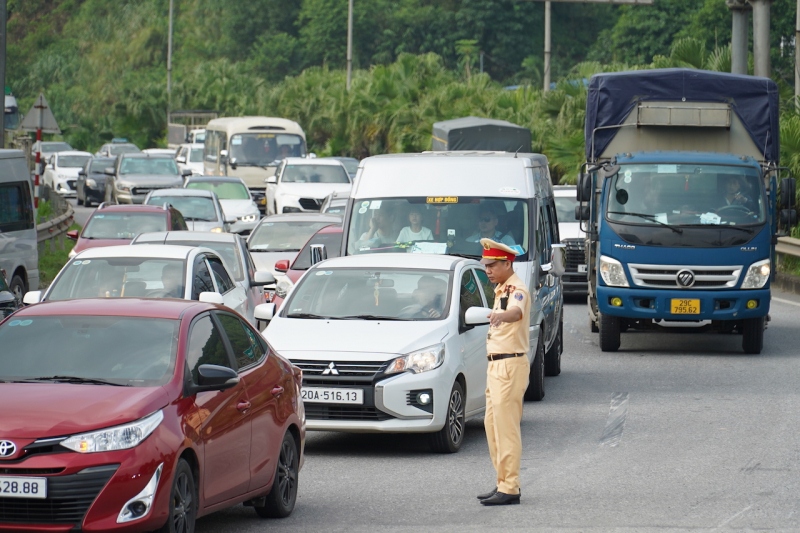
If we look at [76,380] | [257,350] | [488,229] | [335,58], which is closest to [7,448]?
[76,380]

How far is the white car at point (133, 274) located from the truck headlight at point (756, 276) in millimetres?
6764

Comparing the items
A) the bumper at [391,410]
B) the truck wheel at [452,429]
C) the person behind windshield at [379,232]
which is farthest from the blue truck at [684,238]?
the bumper at [391,410]

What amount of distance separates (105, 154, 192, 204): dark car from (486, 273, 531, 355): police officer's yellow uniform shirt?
103 feet

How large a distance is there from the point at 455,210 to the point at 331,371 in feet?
15.0

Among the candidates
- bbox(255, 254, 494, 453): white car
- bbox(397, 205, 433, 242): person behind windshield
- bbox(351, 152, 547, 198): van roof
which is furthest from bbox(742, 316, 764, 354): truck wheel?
bbox(255, 254, 494, 453): white car

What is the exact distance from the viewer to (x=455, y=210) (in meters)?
15.2

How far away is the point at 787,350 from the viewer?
18531 millimetres

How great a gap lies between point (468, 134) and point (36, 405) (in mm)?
27750

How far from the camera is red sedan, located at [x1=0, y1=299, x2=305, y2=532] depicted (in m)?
6.82

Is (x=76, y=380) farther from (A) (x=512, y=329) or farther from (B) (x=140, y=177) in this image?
(B) (x=140, y=177)

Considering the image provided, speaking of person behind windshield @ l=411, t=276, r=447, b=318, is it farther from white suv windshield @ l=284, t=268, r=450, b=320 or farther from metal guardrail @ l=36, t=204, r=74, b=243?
metal guardrail @ l=36, t=204, r=74, b=243

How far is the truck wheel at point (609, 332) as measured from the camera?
18.0 m

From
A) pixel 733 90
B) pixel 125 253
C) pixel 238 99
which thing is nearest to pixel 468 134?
pixel 733 90

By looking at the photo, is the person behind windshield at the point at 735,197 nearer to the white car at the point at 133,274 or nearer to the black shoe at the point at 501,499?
the white car at the point at 133,274
